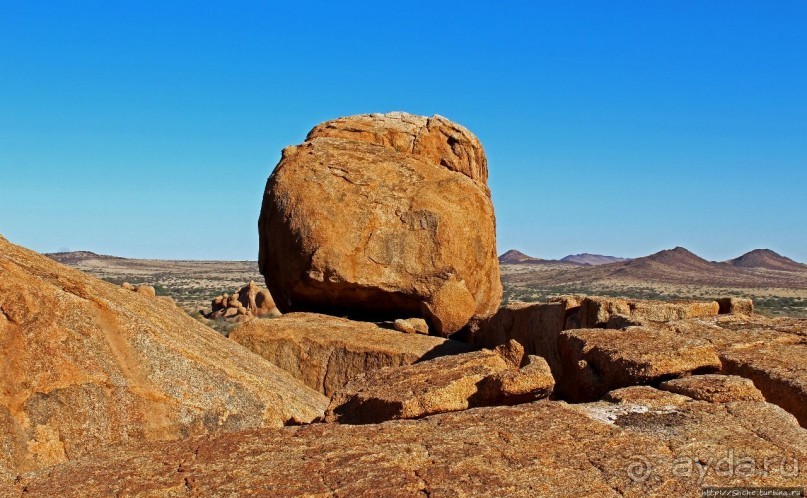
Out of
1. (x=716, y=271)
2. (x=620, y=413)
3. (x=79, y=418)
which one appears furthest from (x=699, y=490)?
(x=716, y=271)

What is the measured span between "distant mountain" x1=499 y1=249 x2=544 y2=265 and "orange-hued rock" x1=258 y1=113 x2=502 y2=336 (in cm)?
14347

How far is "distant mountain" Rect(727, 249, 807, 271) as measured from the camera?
132 m

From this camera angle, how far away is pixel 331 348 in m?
10.7

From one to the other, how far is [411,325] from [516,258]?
6327 inches

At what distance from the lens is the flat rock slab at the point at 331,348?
1055 centimetres

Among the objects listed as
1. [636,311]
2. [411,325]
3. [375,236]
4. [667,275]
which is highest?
[667,275]

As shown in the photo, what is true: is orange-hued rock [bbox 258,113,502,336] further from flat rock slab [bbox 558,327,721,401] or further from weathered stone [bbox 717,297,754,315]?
flat rock slab [bbox 558,327,721,401]

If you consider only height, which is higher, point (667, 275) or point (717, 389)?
point (667, 275)

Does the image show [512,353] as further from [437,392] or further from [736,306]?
[736,306]

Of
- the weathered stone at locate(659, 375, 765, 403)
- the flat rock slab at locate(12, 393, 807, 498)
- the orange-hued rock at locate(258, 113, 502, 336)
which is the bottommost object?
the flat rock slab at locate(12, 393, 807, 498)

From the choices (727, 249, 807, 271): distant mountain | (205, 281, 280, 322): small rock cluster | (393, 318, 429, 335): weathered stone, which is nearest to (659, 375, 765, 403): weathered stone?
(393, 318, 429, 335): weathered stone

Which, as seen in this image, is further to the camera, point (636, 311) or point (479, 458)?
point (636, 311)

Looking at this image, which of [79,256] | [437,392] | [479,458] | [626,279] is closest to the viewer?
[479,458]

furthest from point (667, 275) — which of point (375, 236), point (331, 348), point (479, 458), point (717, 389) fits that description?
point (479, 458)
